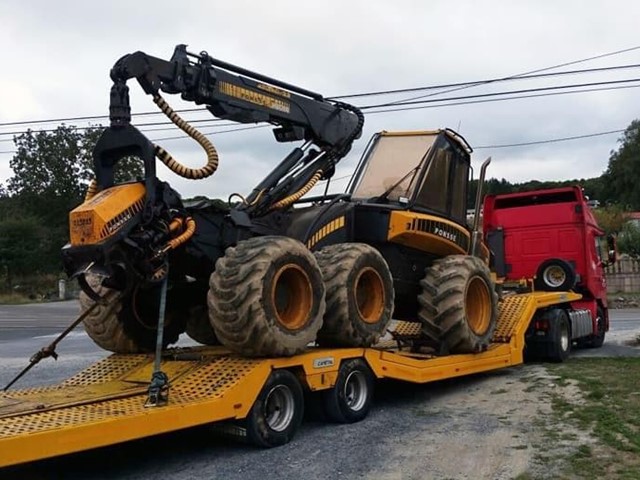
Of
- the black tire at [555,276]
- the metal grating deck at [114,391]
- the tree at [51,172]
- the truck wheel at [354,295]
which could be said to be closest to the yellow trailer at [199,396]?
the metal grating deck at [114,391]

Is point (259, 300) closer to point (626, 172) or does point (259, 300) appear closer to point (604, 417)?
point (604, 417)

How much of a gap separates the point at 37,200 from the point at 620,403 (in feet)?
164

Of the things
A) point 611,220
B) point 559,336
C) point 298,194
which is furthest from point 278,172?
point 611,220

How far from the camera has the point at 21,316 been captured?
2739cm

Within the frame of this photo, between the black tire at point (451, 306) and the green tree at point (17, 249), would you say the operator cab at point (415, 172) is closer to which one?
the black tire at point (451, 306)

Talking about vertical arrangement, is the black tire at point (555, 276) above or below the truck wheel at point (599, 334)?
above

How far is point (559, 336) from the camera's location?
39.8ft

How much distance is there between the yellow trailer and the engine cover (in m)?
1.36

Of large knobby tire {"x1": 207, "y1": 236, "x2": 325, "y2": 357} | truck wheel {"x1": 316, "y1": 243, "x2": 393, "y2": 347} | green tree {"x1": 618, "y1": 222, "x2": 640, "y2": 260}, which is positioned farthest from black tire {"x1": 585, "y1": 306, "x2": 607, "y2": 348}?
green tree {"x1": 618, "y1": 222, "x2": 640, "y2": 260}

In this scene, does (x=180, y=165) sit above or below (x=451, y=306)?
above

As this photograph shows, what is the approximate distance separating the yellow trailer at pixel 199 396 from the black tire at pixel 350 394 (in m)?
0.01

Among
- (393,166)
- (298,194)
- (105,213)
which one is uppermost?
(393,166)

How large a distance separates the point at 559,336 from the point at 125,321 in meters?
7.25

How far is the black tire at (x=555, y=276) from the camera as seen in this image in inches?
530
